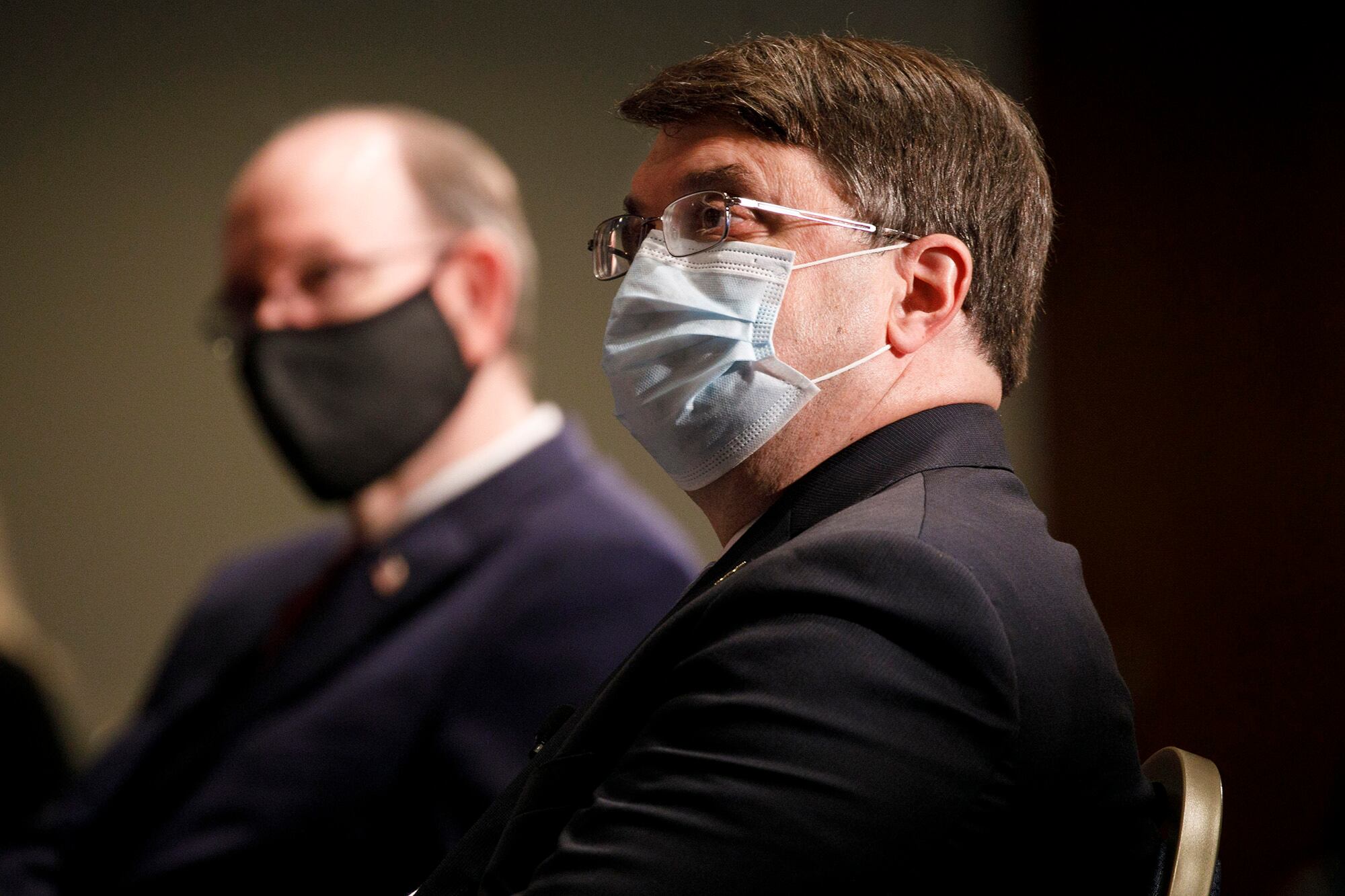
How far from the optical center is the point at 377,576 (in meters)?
2.18

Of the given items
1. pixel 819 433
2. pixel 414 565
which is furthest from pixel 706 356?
pixel 414 565

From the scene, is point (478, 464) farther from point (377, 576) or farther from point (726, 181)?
point (726, 181)

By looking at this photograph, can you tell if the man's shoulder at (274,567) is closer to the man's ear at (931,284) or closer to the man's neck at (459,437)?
the man's neck at (459,437)

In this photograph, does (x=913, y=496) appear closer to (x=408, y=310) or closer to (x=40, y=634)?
(x=408, y=310)

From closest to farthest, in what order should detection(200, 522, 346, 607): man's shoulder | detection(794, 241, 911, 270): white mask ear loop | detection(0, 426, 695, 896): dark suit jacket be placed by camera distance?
1. detection(794, 241, 911, 270): white mask ear loop
2. detection(0, 426, 695, 896): dark suit jacket
3. detection(200, 522, 346, 607): man's shoulder

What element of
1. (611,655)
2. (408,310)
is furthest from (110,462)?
(611,655)

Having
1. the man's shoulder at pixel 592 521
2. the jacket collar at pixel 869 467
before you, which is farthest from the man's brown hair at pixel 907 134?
the man's shoulder at pixel 592 521

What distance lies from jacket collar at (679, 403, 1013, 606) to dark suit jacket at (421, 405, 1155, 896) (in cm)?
8

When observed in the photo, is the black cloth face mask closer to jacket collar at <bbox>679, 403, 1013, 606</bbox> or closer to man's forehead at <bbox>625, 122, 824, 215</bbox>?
man's forehead at <bbox>625, 122, 824, 215</bbox>

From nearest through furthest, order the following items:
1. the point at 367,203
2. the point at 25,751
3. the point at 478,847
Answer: the point at 478,847 → the point at 367,203 → the point at 25,751

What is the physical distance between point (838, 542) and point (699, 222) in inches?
17.5

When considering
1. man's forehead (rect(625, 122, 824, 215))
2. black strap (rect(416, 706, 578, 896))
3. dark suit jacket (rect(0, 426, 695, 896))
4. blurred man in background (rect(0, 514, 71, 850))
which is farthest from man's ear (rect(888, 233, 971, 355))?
blurred man in background (rect(0, 514, 71, 850))

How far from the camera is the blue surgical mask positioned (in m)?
1.21

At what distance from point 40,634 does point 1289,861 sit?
279 centimetres
